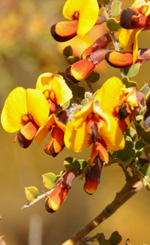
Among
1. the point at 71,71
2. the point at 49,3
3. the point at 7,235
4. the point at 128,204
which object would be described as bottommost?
the point at 128,204

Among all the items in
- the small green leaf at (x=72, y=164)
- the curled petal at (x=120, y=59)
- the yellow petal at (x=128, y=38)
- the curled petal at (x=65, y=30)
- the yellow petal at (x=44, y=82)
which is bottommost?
the small green leaf at (x=72, y=164)

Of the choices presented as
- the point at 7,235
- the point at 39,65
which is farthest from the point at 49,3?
the point at 7,235

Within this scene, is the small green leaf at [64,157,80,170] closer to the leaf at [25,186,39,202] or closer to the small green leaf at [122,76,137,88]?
the leaf at [25,186,39,202]

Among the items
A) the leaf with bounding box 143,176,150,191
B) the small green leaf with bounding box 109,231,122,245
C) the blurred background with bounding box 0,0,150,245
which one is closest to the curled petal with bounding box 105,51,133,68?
the leaf with bounding box 143,176,150,191

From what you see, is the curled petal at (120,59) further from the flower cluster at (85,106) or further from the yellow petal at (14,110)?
the yellow petal at (14,110)

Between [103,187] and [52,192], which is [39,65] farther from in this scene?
[52,192]

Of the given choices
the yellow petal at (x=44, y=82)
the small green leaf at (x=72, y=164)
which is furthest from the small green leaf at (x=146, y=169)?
the yellow petal at (x=44, y=82)
